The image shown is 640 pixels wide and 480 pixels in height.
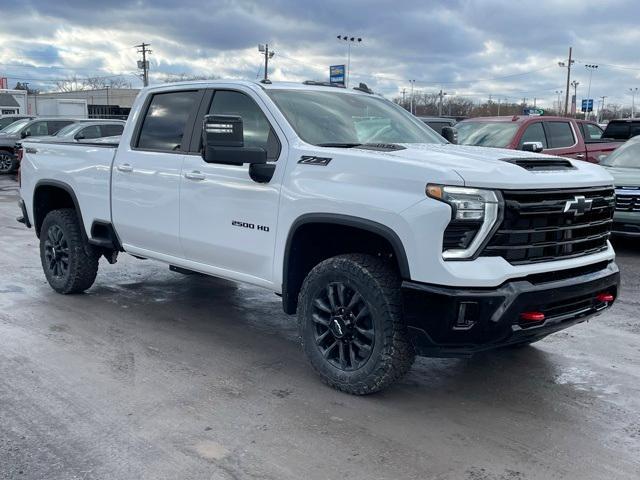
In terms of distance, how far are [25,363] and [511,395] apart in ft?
11.4

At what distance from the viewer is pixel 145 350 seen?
5219 millimetres

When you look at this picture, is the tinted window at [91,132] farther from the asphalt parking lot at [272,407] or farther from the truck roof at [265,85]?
the truck roof at [265,85]

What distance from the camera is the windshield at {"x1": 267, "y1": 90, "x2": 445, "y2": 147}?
477 cm

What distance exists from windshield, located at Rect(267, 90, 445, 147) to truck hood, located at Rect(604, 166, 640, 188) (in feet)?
16.0

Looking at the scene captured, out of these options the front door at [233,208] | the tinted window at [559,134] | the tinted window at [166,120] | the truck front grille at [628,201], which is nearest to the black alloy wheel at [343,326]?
the front door at [233,208]

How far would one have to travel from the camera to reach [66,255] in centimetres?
694

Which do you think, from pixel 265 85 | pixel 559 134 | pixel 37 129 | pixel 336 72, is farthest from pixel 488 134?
pixel 336 72

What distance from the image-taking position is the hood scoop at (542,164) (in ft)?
13.4

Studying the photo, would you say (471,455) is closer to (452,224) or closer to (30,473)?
(452,224)

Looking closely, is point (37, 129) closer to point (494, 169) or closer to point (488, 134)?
point (488, 134)

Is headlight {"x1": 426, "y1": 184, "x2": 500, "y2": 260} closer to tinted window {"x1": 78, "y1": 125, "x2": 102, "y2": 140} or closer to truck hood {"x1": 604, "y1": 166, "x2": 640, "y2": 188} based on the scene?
truck hood {"x1": 604, "y1": 166, "x2": 640, "y2": 188}

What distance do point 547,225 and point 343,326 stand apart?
4.59 feet

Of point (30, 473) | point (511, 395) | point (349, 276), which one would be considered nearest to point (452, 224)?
point (349, 276)

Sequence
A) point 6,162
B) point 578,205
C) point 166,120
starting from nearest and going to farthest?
point 578,205 → point 166,120 → point 6,162
